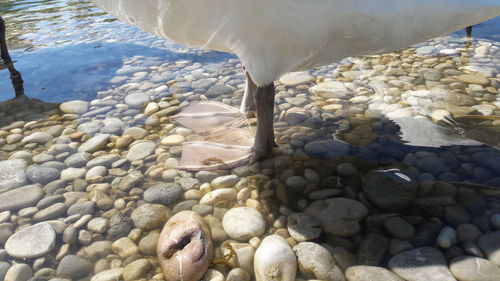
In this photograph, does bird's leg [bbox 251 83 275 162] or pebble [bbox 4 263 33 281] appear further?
bird's leg [bbox 251 83 275 162]

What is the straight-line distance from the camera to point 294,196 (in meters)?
2.28

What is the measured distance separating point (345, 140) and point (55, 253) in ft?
6.39

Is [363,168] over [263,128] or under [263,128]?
under

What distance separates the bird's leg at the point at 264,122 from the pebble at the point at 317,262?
33.9 inches

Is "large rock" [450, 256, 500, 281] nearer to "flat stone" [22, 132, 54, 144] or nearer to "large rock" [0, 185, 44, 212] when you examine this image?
"large rock" [0, 185, 44, 212]

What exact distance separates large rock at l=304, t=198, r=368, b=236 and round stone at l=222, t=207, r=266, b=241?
0.27m

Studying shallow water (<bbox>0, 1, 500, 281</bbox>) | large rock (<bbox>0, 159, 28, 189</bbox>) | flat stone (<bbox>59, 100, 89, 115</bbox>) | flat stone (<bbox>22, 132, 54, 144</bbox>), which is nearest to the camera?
shallow water (<bbox>0, 1, 500, 281</bbox>)

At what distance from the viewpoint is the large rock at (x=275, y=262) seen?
1756 millimetres

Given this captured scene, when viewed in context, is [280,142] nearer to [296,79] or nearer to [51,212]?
[296,79]

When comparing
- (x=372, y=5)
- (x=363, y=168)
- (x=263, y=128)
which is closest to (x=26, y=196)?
(x=263, y=128)

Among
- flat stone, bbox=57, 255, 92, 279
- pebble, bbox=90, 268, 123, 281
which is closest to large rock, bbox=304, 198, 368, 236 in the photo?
pebble, bbox=90, 268, 123, 281

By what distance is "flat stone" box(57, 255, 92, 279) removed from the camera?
185 centimetres

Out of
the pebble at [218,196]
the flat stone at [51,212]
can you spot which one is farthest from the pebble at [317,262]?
the flat stone at [51,212]

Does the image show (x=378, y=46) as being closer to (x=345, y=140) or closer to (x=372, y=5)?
(x=372, y=5)
